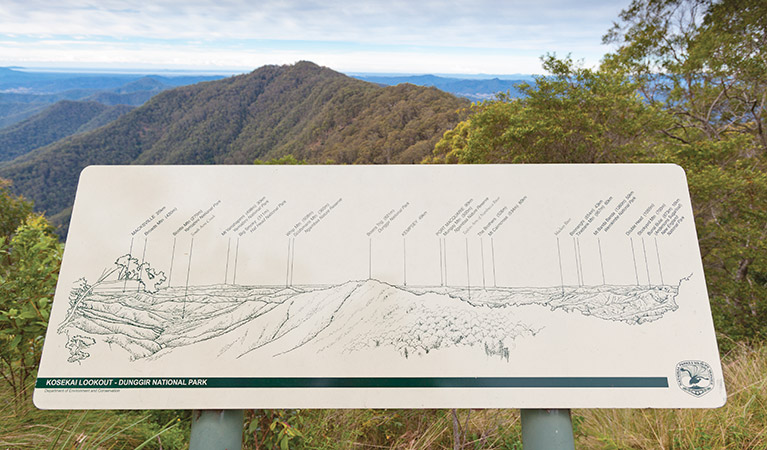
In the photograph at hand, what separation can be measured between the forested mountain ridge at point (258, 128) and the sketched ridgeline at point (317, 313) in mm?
37966

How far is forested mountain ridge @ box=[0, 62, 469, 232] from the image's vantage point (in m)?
54.1

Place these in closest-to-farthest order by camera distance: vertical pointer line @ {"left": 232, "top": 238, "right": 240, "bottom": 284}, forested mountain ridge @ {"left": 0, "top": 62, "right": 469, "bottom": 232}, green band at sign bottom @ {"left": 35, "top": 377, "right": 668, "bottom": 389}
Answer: green band at sign bottom @ {"left": 35, "top": 377, "right": 668, "bottom": 389} → vertical pointer line @ {"left": 232, "top": 238, "right": 240, "bottom": 284} → forested mountain ridge @ {"left": 0, "top": 62, "right": 469, "bottom": 232}

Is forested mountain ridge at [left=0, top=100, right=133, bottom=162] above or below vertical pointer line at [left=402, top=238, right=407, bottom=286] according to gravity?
above

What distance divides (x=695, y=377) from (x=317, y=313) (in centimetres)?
169

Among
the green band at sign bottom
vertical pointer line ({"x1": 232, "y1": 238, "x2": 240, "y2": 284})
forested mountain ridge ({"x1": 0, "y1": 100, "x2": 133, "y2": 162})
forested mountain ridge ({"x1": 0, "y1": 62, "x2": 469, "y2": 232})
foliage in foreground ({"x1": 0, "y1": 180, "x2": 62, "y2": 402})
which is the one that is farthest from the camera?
forested mountain ridge ({"x1": 0, "y1": 100, "x2": 133, "y2": 162})

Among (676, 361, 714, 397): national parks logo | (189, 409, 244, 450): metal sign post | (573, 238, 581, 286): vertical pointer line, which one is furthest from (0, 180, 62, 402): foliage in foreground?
(676, 361, 714, 397): national parks logo

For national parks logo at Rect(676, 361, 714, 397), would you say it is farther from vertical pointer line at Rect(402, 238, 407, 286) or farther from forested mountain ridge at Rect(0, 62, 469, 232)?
forested mountain ridge at Rect(0, 62, 469, 232)

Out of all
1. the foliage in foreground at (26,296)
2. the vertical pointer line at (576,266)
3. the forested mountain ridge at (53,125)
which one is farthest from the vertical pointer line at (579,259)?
the forested mountain ridge at (53,125)

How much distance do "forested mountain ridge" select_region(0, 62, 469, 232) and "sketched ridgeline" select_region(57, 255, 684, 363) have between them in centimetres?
3797

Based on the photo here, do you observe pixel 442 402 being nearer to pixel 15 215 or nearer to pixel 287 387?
pixel 287 387

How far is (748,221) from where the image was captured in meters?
5.60

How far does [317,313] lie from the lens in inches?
63.8

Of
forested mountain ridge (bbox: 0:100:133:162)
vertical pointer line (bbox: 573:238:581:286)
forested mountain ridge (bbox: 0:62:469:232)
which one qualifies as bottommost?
vertical pointer line (bbox: 573:238:581:286)

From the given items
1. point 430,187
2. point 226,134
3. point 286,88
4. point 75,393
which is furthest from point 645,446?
point 286,88
